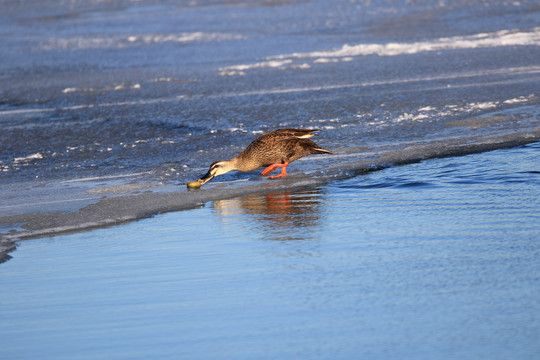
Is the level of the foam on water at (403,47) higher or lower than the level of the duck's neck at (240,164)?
higher

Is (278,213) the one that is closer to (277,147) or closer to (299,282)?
(277,147)

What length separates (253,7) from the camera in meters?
26.1

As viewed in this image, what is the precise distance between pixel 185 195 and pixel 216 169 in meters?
0.61

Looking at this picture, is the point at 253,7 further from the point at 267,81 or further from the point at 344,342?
the point at 344,342

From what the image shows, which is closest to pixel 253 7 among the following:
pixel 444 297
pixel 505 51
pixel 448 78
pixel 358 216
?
pixel 505 51

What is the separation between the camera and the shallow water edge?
588 cm

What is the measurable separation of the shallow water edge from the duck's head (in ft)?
0.36

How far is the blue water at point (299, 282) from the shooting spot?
3484 mm

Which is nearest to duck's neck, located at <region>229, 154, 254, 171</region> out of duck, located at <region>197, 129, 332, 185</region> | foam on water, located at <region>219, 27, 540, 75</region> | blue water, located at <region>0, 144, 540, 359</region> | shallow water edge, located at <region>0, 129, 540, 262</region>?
duck, located at <region>197, 129, 332, 185</region>

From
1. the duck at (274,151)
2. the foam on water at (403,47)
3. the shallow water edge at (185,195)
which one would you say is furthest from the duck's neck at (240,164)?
the foam on water at (403,47)

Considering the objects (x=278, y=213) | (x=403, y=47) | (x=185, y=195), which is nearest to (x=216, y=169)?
(x=185, y=195)

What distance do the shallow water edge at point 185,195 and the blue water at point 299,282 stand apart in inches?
9.5

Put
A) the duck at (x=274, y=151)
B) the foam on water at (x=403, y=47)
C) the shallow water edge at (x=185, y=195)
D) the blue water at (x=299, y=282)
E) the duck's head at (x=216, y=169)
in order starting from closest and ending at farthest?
the blue water at (x=299, y=282)
the shallow water edge at (x=185, y=195)
the duck's head at (x=216, y=169)
the duck at (x=274, y=151)
the foam on water at (x=403, y=47)

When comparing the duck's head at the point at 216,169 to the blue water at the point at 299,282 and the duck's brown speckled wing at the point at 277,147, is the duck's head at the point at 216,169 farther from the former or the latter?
the blue water at the point at 299,282
